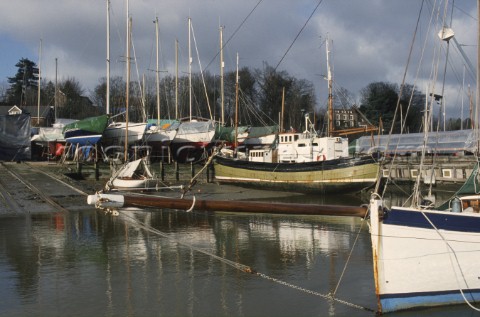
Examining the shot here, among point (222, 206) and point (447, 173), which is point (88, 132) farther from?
point (222, 206)

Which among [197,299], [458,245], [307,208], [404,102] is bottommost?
[197,299]

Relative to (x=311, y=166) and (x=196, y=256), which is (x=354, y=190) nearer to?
(x=311, y=166)

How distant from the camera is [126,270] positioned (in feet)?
36.8

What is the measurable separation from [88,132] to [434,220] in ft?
116

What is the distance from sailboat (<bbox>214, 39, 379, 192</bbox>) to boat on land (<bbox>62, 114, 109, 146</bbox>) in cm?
904

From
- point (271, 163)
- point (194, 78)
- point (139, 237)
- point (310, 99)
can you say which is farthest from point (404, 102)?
point (139, 237)

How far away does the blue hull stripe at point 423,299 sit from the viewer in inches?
322

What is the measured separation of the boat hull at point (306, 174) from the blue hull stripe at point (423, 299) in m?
23.6

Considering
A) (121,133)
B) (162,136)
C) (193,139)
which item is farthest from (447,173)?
(121,133)

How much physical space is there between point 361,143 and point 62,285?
168ft

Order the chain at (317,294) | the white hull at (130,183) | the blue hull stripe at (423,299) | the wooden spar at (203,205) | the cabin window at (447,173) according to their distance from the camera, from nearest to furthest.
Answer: the wooden spar at (203,205) → the blue hull stripe at (423,299) → the chain at (317,294) → the white hull at (130,183) → the cabin window at (447,173)

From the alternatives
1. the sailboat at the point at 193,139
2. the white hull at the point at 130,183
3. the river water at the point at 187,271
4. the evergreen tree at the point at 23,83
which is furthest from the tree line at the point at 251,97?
the river water at the point at 187,271

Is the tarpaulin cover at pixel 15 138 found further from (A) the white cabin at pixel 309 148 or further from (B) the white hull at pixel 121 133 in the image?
(A) the white cabin at pixel 309 148

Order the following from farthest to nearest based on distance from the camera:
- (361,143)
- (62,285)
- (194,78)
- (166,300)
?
(194,78) → (361,143) → (62,285) → (166,300)
